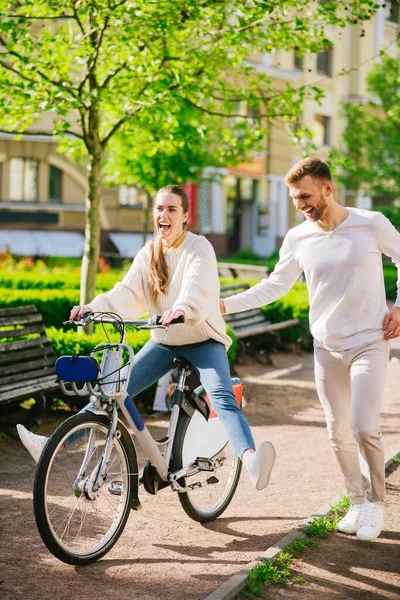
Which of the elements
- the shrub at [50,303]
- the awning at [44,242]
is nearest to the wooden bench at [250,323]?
the shrub at [50,303]

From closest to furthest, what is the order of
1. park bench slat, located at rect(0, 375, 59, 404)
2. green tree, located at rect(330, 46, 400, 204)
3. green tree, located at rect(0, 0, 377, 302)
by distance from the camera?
park bench slat, located at rect(0, 375, 59, 404)
green tree, located at rect(0, 0, 377, 302)
green tree, located at rect(330, 46, 400, 204)

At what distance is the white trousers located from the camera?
5137mm

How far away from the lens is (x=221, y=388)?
17.0ft

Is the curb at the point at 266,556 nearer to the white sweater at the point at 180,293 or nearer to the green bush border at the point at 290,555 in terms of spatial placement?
the green bush border at the point at 290,555

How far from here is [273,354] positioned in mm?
14211

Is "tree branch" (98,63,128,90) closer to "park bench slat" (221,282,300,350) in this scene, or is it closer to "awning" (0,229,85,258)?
"park bench slat" (221,282,300,350)

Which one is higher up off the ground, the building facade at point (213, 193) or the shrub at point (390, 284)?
the building facade at point (213, 193)

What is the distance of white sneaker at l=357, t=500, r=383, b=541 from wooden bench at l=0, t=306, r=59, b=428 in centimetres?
334

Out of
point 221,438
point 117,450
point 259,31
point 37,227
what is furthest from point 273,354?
point 37,227

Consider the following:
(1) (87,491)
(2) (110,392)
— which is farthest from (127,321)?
(1) (87,491)

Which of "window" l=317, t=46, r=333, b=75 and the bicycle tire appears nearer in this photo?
the bicycle tire

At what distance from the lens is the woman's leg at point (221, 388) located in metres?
5.07

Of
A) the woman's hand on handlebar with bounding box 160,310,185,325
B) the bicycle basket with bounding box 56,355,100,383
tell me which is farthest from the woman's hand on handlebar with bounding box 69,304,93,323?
the woman's hand on handlebar with bounding box 160,310,185,325

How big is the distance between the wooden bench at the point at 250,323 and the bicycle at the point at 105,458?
6.78 meters
